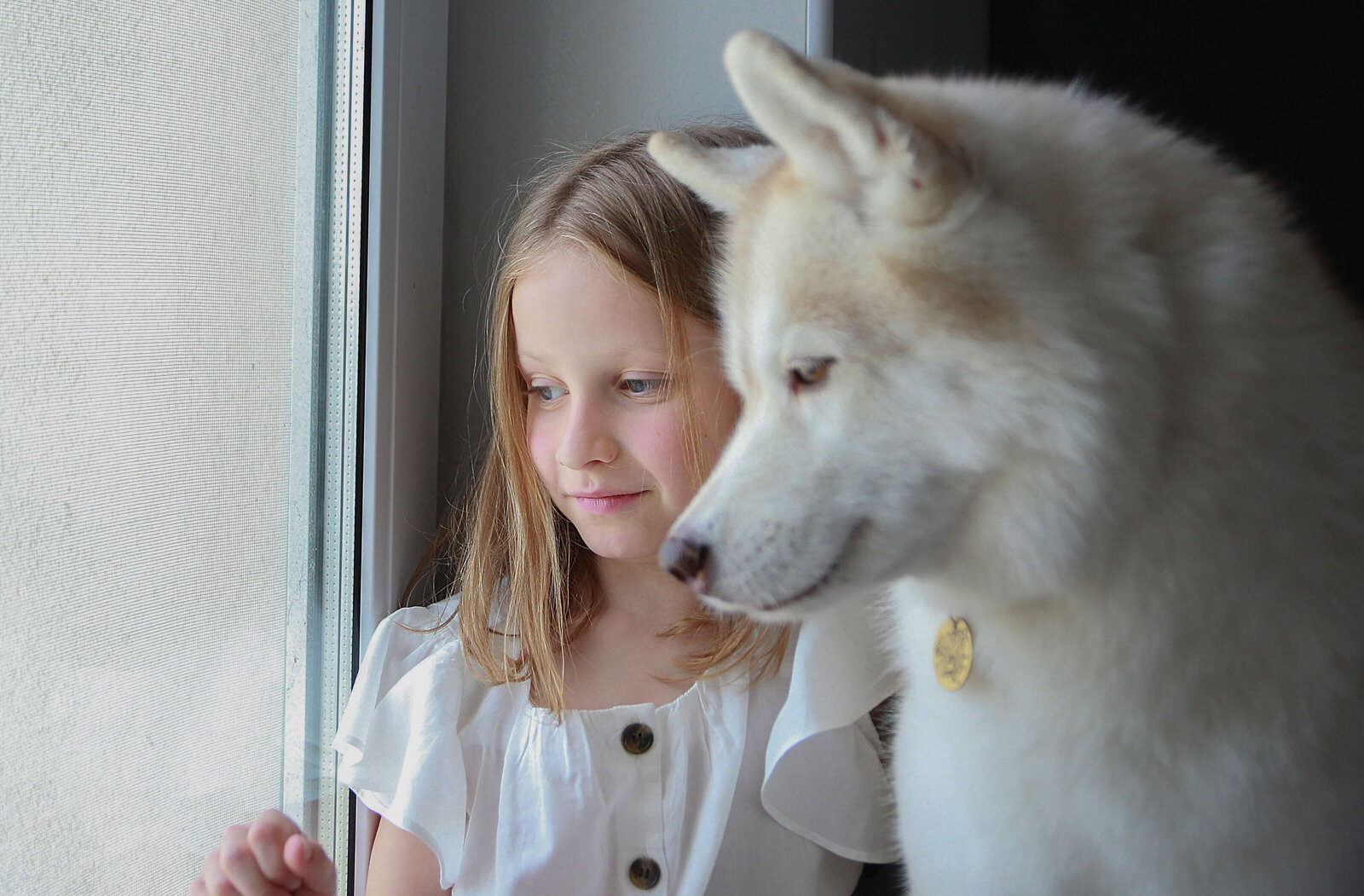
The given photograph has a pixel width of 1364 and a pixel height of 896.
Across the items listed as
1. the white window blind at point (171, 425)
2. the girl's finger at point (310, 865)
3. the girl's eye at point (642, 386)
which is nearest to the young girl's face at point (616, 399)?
the girl's eye at point (642, 386)

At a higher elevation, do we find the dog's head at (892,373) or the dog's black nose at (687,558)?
the dog's head at (892,373)

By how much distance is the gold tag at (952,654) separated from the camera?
0.78 meters

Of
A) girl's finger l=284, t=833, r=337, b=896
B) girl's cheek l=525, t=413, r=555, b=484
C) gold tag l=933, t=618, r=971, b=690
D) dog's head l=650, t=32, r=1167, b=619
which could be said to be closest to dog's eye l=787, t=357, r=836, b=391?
dog's head l=650, t=32, r=1167, b=619

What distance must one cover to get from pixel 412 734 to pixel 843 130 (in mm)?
894

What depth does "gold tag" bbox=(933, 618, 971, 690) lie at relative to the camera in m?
0.78

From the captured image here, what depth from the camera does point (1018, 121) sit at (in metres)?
0.66

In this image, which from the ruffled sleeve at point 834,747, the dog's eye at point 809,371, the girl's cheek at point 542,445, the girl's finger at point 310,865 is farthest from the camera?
the girl's cheek at point 542,445

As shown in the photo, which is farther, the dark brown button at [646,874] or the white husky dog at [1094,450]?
the dark brown button at [646,874]

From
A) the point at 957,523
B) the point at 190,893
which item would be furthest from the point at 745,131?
the point at 190,893

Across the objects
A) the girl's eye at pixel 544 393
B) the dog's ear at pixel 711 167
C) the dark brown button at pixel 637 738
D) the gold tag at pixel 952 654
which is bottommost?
the dark brown button at pixel 637 738

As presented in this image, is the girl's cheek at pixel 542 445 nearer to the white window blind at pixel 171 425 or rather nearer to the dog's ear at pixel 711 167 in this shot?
the white window blind at pixel 171 425

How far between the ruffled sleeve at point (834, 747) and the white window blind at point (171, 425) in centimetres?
62

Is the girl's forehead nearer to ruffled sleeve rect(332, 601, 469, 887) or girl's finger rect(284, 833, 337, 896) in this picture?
ruffled sleeve rect(332, 601, 469, 887)

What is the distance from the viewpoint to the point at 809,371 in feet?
2.20
